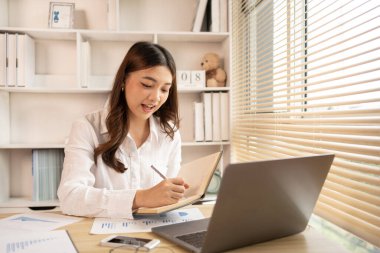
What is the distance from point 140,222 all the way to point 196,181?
0.22 m

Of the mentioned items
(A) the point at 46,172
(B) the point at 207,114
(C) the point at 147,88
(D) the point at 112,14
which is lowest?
(A) the point at 46,172

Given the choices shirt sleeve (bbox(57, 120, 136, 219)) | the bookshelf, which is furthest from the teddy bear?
shirt sleeve (bbox(57, 120, 136, 219))

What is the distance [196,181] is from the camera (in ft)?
3.65

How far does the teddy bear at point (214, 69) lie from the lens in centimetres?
243

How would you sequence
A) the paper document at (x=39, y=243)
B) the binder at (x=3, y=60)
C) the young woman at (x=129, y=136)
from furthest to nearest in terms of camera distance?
the binder at (x=3, y=60), the young woman at (x=129, y=136), the paper document at (x=39, y=243)

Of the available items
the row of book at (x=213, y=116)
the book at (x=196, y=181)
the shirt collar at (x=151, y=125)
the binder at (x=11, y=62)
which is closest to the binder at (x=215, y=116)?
the row of book at (x=213, y=116)

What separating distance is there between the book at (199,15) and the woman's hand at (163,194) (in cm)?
154

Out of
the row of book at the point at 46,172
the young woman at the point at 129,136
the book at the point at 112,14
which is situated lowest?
the row of book at the point at 46,172

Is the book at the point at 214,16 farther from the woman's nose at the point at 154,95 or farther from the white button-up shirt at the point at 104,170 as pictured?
the woman's nose at the point at 154,95

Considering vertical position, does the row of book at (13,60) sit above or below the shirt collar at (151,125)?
above

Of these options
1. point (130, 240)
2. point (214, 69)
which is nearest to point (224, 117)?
point (214, 69)

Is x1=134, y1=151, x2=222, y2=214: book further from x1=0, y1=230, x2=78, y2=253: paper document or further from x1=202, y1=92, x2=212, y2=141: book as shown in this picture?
x1=202, y1=92, x2=212, y2=141: book

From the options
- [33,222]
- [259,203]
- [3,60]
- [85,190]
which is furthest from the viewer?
[3,60]

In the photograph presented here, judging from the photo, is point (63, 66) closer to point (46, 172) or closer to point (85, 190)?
point (46, 172)
